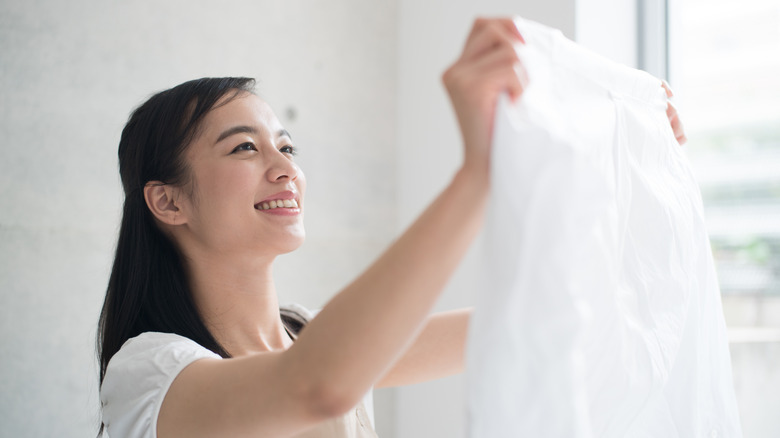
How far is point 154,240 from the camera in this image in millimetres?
1157

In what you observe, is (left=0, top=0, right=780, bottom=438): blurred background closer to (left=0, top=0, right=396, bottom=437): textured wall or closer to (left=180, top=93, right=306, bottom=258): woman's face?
(left=0, top=0, right=396, bottom=437): textured wall

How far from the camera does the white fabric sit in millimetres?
564

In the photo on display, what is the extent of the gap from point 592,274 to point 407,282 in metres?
0.21

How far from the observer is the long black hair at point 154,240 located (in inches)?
42.3

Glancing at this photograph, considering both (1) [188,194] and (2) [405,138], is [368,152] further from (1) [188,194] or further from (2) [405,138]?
(1) [188,194]

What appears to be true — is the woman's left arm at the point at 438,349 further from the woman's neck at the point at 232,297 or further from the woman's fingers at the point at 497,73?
the woman's fingers at the point at 497,73

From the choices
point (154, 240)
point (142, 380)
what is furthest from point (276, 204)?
point (142, 380)

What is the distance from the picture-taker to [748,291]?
1388 millimetres

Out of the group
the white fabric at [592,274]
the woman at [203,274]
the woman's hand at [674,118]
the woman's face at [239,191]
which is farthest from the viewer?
the woman's face at [239,191]

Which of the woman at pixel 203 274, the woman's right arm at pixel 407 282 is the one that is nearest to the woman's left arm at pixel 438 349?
the woman at pixel 203 274

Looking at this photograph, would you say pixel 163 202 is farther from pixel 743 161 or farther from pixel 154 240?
pixel 743 161

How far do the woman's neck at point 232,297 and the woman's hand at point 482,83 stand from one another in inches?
24.7

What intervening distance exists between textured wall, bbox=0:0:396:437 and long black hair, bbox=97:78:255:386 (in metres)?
0.26

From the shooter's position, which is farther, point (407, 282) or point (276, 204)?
point (276, 204)
